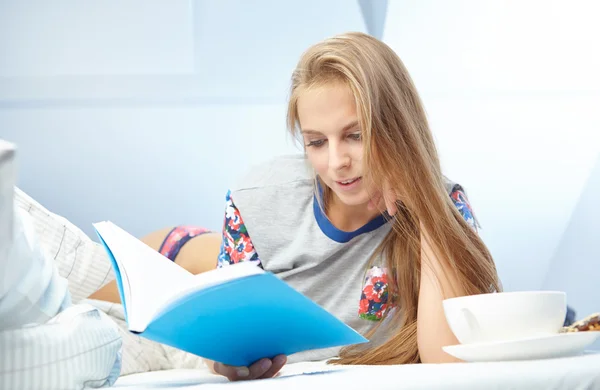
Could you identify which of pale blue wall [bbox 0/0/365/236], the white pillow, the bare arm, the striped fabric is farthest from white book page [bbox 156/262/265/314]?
pale blue wall [bbox 0/0/365/236]

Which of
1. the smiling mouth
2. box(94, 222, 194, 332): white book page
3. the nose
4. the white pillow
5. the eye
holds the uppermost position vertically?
the eye

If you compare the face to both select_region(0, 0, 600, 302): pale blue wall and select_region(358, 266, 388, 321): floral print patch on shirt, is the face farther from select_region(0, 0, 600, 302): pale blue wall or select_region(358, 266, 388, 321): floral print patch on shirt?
select_region(0, 0, 600, 302): pale blue wall

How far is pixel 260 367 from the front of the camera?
3.04ft

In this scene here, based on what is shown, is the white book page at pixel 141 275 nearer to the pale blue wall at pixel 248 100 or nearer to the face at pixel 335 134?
the face at pixel 335 134

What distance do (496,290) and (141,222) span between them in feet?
4.80

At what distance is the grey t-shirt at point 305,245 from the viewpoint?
1408mm

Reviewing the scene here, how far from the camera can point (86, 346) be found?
0.76 m

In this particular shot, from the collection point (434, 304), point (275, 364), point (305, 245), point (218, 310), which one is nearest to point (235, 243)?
point (305, 245)

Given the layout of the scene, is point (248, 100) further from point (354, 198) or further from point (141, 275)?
point (141, 275)

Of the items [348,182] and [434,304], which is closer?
[434,304]

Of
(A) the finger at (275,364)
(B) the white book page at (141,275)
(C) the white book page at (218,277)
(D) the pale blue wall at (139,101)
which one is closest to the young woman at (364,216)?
(A) the finger at (275,364)

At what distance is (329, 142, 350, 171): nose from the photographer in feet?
3.98

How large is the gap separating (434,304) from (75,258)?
0.73m

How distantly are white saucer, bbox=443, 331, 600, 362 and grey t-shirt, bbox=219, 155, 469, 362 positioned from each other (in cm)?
60
